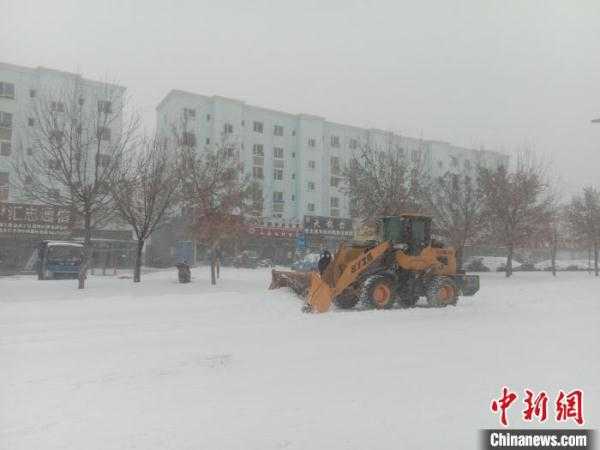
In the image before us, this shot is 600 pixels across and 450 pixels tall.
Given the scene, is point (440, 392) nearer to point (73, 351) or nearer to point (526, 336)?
point (526, 336)

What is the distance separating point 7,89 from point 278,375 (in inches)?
1819

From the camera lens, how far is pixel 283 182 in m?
59.3

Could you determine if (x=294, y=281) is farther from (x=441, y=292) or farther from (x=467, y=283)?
(x=467, y=283)

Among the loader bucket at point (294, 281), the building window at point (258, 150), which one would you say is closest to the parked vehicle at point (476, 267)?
the building window at point (258, 150)

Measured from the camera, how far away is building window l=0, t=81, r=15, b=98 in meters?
43.5

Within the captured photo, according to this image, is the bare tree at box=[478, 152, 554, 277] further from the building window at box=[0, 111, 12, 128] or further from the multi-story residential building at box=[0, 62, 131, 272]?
the building window at box=[0, 111, 12, 128]

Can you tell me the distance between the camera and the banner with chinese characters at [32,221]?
36594mm

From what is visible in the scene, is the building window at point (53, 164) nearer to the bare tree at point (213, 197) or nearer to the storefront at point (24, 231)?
the bare tree at point (213, 197)

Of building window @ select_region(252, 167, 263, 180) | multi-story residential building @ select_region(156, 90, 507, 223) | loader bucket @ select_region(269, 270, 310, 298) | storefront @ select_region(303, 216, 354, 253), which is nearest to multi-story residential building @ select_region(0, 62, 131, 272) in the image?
loader bucket @ select_region(269, 270, 310, 298)

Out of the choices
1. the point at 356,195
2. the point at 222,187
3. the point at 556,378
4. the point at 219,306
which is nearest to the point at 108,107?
the point at 222,187

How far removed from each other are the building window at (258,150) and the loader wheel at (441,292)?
44231 mm

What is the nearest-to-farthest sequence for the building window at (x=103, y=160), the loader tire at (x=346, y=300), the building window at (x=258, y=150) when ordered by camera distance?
1. the loader tire at (x=346, y=300)
2. the building window at (x=103, y=160)
3. the building window at (x=258, y=150)

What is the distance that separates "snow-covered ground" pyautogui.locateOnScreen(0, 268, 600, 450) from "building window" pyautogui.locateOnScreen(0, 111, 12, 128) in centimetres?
3643

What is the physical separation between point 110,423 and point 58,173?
1896 centimetres
